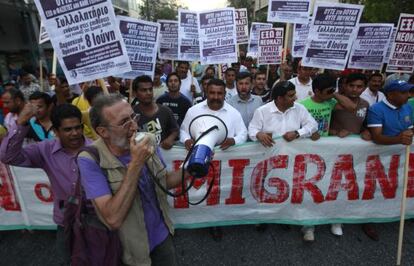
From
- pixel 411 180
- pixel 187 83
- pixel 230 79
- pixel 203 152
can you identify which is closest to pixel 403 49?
pixel 411 180

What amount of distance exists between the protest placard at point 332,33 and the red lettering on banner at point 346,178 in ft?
4.79

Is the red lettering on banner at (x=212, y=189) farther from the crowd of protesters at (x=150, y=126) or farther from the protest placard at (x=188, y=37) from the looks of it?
the protest placard at (x=188, y=37)

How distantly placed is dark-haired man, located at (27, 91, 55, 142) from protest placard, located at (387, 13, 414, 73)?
5.33m

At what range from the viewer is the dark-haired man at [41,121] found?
3.18m

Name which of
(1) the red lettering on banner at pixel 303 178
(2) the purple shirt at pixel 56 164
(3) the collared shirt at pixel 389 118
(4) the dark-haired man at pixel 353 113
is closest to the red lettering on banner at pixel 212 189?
(1) the red lettering on banner at pixel 303 178

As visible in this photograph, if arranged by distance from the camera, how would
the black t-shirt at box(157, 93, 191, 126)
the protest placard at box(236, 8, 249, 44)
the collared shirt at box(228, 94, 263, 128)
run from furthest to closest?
A: 1. the protest placard at box(236, 8, 249, 44)
2. the black t-shirt at box(157, 93, 191, 126)
3. the collared shirt at box(228, 94, 263, 128)

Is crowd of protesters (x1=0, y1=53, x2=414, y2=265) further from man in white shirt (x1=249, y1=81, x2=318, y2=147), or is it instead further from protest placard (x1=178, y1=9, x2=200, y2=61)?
protest placard (x1=178, y1=9, x2=200, y2=61)

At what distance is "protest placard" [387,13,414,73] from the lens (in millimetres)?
4941

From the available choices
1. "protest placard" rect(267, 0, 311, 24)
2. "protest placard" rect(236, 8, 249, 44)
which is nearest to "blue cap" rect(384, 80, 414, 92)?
"protest placard" rect(267, 0, 311, 24)

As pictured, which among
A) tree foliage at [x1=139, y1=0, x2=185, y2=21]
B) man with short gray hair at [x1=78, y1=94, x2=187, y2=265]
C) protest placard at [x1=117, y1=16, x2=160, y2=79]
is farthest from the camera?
tree foliage at [x1=139, y1=0, x2=185, y2=21]

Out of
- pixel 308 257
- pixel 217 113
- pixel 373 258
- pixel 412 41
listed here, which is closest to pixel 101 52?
pixel 217 113

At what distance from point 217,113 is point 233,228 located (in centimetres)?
144

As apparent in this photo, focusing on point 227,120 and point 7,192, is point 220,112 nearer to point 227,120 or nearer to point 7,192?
point 227,120

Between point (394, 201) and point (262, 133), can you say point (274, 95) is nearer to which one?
point (262, 133)
